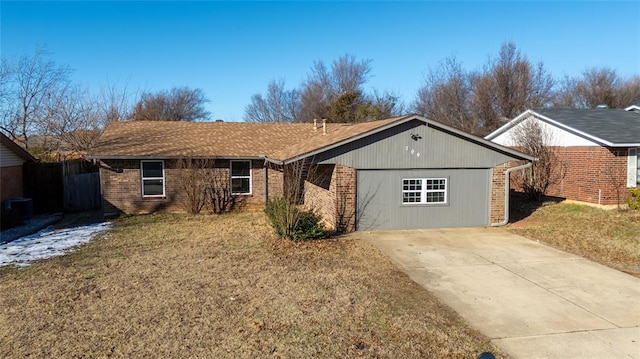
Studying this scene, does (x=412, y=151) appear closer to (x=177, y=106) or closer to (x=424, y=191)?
(x=424, y=191)

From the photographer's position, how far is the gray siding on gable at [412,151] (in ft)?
41.5

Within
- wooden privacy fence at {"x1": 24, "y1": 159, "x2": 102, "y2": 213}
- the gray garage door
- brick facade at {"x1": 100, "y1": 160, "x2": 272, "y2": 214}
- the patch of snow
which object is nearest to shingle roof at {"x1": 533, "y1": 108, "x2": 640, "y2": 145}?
the gray garage door

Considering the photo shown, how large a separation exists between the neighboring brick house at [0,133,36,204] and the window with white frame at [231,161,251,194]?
8.08 m

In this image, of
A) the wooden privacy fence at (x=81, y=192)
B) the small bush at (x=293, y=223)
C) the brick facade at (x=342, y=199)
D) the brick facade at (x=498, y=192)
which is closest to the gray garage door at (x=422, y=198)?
the brick facade at (x=498, y=192)

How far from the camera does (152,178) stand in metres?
16.4

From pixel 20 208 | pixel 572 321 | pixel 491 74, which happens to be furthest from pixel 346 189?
pixel 491 74

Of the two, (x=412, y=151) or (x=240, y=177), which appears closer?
(x=412, y=151)

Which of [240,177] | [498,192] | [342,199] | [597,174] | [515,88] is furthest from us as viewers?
[515,88]

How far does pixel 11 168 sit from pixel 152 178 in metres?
5.21

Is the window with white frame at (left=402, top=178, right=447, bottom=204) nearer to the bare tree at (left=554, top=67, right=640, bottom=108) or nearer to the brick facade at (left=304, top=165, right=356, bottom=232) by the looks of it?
the brick facade at (left=304, top=165, right=356, bottom=232)

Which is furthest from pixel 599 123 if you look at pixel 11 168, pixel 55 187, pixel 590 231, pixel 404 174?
pixel 11 168

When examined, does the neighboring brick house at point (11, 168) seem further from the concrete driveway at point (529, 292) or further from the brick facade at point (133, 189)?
the concrete driveway at point (529, 292)

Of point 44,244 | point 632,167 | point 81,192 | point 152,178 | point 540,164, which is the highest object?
point 540,164

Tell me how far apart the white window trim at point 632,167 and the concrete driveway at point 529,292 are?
7148mm
